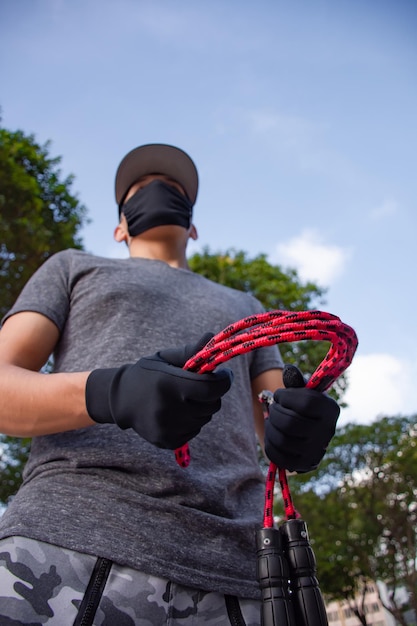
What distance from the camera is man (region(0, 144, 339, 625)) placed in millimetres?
1227

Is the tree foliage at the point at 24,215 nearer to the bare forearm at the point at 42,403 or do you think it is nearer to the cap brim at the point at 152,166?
the cap brim at the point at 152,166

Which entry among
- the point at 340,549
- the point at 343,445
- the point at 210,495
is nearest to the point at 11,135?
the point at 210,495

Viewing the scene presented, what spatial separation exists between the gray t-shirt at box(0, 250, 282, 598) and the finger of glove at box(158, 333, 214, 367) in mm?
380

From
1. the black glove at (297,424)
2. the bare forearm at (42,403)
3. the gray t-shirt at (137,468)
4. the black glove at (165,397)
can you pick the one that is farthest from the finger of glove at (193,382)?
the gray t-shirt at (137,468)

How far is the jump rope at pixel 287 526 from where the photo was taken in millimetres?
1097

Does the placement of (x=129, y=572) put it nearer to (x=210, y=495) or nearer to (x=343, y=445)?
(x=210, y=495)

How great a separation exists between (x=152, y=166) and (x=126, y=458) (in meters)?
1.62

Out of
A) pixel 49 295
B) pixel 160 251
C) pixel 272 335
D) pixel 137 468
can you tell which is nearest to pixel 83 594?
pixel 137 468

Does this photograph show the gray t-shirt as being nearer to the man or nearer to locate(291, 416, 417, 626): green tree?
the man

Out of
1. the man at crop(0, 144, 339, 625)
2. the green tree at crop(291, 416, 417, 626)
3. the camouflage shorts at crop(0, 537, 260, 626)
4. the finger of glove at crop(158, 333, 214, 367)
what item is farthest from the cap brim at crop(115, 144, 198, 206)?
the green tree at crop(291, 416, 417, 626)

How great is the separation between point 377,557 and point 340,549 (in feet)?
7.71

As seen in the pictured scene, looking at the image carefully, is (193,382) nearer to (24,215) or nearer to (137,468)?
(137,468)

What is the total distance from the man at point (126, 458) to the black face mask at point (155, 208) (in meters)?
0.47

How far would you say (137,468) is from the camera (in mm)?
1472
